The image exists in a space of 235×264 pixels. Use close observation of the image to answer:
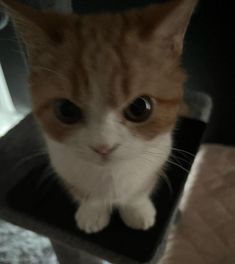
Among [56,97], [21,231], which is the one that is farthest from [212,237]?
[56,97]

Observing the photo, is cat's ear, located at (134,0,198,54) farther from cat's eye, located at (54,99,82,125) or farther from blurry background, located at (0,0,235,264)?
blurry background, located at (0,0,235,264)

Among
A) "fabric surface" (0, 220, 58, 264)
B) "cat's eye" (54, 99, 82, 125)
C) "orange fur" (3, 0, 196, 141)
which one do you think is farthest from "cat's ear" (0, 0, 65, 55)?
"fabric surface" (0, 220, 58, 264)

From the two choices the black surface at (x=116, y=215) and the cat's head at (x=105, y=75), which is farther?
the black surface at (x=116, y=215)

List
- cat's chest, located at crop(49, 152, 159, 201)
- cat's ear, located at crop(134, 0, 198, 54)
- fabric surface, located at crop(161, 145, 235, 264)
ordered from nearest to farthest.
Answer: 1. cat's ear, located at crop(134, 0, 198, 54)
2. cat's chest, located at crop(49, 152, 159, 201)
3. fabric surface, located at crop(161, 145, 235, 264)

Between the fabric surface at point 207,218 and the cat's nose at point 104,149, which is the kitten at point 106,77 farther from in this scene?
the fabric surface at point 207,218

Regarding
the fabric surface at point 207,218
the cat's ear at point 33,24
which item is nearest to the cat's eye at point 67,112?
the cat's ear at point 33,24
